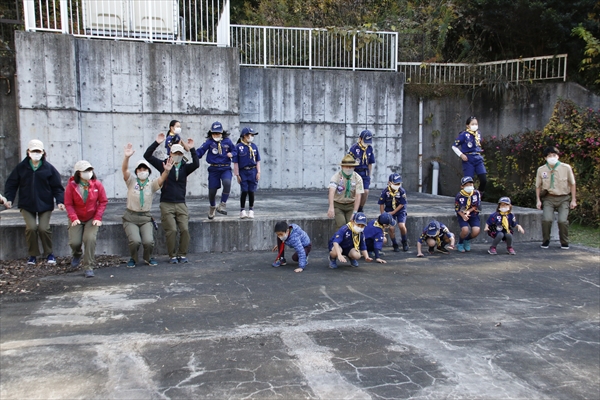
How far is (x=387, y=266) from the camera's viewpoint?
8.52 m

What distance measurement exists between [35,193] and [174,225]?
2.21 metres

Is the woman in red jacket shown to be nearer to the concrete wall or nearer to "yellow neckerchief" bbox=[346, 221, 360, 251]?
"yellow neckerchief" bbox=[346, 221, 360, 251]

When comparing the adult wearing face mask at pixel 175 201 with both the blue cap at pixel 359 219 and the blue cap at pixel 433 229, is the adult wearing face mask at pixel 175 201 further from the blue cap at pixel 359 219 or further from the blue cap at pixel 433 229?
the blue cap at pixel 433 229

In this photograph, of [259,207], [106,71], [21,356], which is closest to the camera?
[21,356]

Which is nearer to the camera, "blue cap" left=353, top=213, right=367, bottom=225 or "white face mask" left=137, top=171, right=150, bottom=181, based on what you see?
"blue cap" left=353, top=213, right=367, bottom=225

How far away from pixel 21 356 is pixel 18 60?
9.25 m

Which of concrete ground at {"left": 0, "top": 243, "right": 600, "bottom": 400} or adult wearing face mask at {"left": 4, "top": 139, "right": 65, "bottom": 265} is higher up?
adult wearing face mask at {"left": 4, "top": 139, "right": 65, "bottom": 265}

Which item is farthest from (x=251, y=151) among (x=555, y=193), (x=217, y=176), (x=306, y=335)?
(x=555, y=193)

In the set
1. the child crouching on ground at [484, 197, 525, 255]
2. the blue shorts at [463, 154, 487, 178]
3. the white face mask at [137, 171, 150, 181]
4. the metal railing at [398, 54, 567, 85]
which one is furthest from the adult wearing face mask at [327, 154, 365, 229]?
the metal railing at [398, 54, 567, 85]

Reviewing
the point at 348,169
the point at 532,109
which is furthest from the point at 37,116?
the point at 532,109

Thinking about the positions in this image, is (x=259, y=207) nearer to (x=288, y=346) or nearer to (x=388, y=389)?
(x=288, y=346)

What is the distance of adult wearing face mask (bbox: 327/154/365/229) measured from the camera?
353 inches

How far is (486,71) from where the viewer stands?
17.0m

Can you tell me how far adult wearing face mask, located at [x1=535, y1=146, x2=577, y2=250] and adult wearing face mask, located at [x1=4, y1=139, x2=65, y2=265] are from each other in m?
8.84
